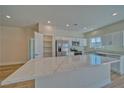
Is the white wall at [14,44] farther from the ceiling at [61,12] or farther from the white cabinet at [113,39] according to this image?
the white cabinet at [113,39]

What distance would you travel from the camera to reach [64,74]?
2.12 meters

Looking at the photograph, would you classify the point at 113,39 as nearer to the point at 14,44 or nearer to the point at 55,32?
the point at 55,32

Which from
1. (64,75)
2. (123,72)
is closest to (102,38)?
(123,72)

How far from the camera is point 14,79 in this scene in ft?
4.41

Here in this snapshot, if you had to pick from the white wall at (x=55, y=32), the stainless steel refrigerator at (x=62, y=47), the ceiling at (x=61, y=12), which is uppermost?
the ceiling at (x=61, y=12)

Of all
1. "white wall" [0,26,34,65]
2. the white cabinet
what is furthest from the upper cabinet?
"white wall" [0,26,34,65]

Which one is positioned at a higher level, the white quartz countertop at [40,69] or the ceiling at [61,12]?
the ceiling at [61,12]

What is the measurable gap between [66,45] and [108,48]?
2.44m

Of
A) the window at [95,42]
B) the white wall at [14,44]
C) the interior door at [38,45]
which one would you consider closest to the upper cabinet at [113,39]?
the window at [95,42]

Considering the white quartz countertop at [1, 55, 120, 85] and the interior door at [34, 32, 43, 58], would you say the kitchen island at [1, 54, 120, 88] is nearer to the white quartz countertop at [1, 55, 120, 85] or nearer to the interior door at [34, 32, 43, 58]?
the white quartz countertop at [1, 55, 120, 85]

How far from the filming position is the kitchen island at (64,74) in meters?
1.59

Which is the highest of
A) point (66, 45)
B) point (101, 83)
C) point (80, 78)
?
point (66, 45)

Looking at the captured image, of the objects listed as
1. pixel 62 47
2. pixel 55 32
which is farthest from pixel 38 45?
pixel 62 47
